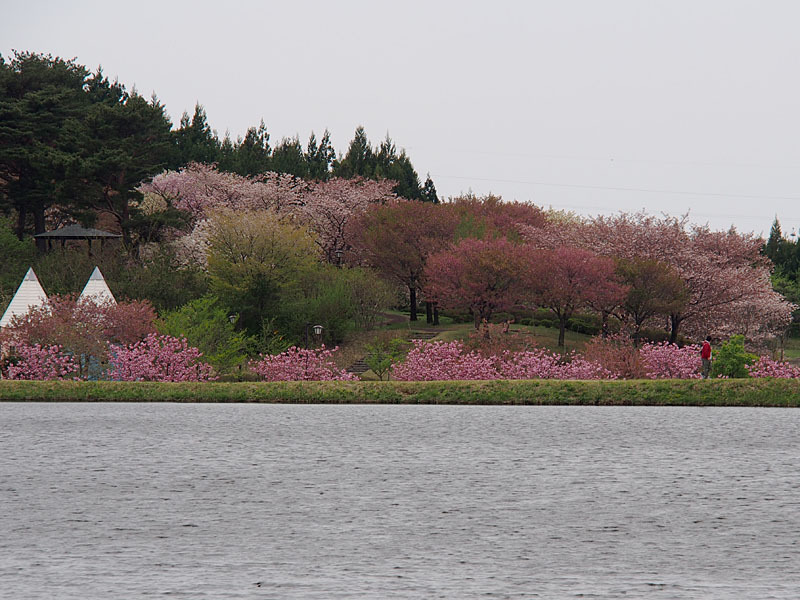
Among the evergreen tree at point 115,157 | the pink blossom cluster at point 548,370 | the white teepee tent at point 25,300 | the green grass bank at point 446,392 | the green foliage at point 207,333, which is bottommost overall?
the green grass bank at point 446,392

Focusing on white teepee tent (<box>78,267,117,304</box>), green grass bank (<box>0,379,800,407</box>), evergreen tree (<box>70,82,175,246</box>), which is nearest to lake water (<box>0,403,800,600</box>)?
green grass bank (<box>0,379,800,407</box>)

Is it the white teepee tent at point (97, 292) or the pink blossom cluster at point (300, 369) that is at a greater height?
the white teepee tent at point (97, 292)

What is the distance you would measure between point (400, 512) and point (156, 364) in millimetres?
21216

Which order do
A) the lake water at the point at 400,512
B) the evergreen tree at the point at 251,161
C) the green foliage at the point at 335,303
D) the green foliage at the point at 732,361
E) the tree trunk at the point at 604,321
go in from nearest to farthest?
the lake water at the point at 400,512
the green foliage at the point at 732,361
the tree trunk at the point at 604,321
the green foliage at the point at 335,303
the evergreen tree at the point at 251,161

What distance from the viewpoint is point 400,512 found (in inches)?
308

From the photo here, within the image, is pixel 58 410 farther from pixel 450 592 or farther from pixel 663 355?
pixel 663 355

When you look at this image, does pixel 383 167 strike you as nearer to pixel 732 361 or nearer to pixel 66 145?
pixel 66 145

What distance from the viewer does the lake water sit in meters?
5.65

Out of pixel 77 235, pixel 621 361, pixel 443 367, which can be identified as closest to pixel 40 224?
pixel 77 235

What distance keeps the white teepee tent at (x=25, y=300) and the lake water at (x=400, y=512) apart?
729 inches

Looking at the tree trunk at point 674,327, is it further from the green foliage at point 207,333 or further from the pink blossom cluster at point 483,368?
the green foliage at point 207,333

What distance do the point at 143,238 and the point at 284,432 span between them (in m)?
43.7

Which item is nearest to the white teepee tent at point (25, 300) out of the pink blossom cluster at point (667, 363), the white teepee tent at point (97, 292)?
the white teepee tent at point (97, 292)

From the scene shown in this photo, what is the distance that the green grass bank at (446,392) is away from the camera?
19953mm
